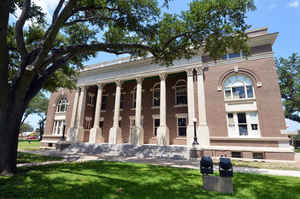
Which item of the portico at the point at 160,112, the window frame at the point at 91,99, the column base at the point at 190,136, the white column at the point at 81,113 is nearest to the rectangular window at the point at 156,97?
the portico at the point at 160,112

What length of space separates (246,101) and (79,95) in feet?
72.7

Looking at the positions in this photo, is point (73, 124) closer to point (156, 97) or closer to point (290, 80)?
point (156, 97)

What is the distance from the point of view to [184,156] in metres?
14.5

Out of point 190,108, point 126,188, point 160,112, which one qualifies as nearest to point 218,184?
point 126,188

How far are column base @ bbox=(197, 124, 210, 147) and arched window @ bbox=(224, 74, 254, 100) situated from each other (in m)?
4.10

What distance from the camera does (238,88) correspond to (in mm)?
16719

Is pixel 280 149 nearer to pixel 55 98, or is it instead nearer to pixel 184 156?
pixel 184 156

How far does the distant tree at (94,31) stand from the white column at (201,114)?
8298 millimetres

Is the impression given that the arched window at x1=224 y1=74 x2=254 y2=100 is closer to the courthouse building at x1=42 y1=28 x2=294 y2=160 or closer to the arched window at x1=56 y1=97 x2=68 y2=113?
the courthouse building at x1=42 y1=28 x2=294 y2=160

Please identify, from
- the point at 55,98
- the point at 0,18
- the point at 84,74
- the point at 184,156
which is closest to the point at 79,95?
the point at 84,74

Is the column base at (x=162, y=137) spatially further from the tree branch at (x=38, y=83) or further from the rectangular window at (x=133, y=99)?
the tree branch at (x=38, y=83)

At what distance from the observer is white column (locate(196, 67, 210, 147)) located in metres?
15.7

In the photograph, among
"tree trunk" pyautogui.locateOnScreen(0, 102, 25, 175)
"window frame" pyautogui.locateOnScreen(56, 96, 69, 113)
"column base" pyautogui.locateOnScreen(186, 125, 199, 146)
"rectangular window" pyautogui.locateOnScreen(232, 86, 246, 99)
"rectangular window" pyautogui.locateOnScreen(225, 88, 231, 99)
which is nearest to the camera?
"tree trunk" pyautogui.locateOnScreen(0, 102, 25, 175)

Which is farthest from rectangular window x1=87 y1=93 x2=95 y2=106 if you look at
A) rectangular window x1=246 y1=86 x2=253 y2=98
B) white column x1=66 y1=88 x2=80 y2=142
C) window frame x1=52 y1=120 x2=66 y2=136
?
rectangular window x1=246 y1=86 x2=253 y2=98
